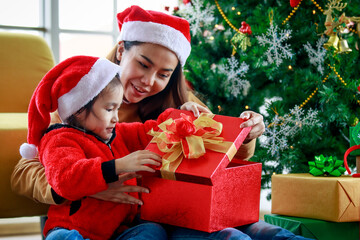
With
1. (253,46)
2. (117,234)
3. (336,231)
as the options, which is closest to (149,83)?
(117,234)

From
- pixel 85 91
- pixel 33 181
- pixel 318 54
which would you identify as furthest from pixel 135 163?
pixel 318 54

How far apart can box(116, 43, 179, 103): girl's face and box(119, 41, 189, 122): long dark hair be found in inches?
4.1

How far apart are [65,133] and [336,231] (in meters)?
0.98

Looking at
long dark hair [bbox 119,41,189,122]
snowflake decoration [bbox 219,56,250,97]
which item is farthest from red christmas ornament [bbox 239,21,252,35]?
long dark hair [bbox 119,41,189,122]

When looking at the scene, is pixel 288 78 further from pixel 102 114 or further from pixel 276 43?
pixel 102 114

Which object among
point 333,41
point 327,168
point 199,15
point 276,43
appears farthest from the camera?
point 199,15

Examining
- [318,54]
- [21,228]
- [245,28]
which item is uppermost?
[245,28]

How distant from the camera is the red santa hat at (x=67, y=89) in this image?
1.16 metres

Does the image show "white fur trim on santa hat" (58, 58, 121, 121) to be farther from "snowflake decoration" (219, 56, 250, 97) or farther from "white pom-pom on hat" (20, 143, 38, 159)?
"snowflake decoration" (219, 56, 250, 97)

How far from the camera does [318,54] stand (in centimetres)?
217

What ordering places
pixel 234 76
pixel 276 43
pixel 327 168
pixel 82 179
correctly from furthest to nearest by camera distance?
pixel 234 76, pixel 276 43, pixel 327 168, pixel 82 179

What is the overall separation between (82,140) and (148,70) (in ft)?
1.28

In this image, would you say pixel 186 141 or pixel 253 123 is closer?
pixel 186 141

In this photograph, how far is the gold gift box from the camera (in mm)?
1472
